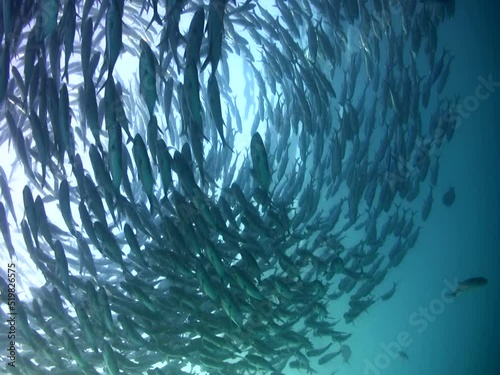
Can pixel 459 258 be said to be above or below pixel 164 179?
below

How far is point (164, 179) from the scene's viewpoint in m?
4.63

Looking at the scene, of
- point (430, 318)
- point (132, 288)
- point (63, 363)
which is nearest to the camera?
point (132, 288)

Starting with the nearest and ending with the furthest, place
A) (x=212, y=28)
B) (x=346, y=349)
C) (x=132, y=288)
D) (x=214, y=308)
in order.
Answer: (x=212, y=28) → (x=132, y=288) → (x=214, y=308) → (x=346, y=349)

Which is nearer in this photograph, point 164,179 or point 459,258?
point 164,179

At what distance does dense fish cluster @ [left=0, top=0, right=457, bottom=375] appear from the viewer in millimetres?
4344

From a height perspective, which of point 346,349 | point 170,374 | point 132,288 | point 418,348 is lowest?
point 418,348

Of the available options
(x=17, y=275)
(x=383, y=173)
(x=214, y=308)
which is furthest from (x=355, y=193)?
(x=17, y=275)

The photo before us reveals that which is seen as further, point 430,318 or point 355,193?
point 430,318

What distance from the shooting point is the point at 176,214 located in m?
5.67

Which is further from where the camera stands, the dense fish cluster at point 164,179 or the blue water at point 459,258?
the blue water at point 459,258

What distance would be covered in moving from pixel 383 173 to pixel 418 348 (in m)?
20.7

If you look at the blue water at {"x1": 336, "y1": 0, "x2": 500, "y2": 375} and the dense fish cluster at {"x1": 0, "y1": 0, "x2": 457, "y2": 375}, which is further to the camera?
the blue water at {"x1": 336, "y1": 0, "x2": 500, "y2": 375}

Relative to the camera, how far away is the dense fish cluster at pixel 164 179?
4.34 metres

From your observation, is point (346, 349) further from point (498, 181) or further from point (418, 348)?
point (418, 348)
